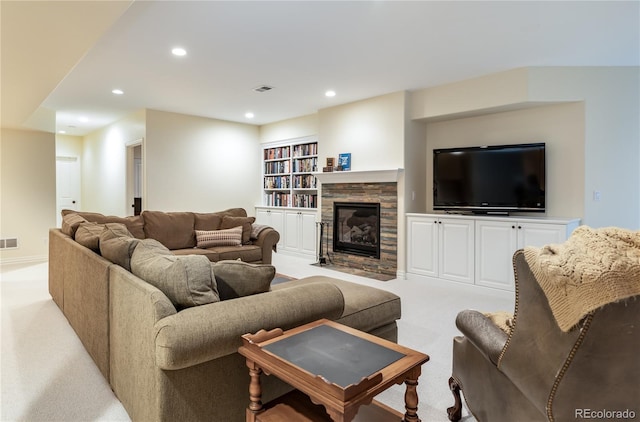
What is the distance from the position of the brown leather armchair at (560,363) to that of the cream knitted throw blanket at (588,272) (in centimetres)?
3

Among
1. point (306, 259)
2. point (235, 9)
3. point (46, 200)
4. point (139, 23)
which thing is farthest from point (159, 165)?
point (235, 9)

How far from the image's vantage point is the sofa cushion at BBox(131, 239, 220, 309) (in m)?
1.51

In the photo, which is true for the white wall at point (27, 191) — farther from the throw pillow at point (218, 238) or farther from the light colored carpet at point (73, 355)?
the throw pillow at point (218, 238)

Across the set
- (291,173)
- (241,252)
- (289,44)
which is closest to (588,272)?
(289,44)

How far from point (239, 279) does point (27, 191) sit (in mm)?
6291

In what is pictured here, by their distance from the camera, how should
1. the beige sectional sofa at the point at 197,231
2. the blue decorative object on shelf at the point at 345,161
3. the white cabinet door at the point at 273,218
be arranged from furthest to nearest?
1. the white cabinet door at the point at 273,218
2. the blue decorative object on shelf at the point at 345,161
3. the beige sectional sofa at the point at 197,231

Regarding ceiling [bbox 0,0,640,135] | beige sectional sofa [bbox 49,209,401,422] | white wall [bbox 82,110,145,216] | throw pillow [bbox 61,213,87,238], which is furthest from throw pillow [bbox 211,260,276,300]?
white wall [bbox 82,110,145,216]

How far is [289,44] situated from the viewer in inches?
132

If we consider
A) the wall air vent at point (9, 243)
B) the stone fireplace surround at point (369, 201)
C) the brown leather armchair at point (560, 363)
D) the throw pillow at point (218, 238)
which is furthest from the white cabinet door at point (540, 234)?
the wall air vent at point (9, 243)

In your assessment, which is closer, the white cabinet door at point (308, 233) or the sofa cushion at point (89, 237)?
the sofa cushion at point (89, 237)

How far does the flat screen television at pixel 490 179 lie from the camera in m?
4.08

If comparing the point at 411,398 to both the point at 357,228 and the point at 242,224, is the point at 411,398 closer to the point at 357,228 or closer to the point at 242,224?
the point at 242,224

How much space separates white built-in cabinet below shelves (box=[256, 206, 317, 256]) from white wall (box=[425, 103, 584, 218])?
2.96m

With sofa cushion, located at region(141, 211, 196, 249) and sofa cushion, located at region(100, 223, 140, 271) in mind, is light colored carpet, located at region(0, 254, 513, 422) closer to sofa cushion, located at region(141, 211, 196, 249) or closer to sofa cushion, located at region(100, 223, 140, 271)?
sofa cushion, located at region(100, 223, 140, 271)
